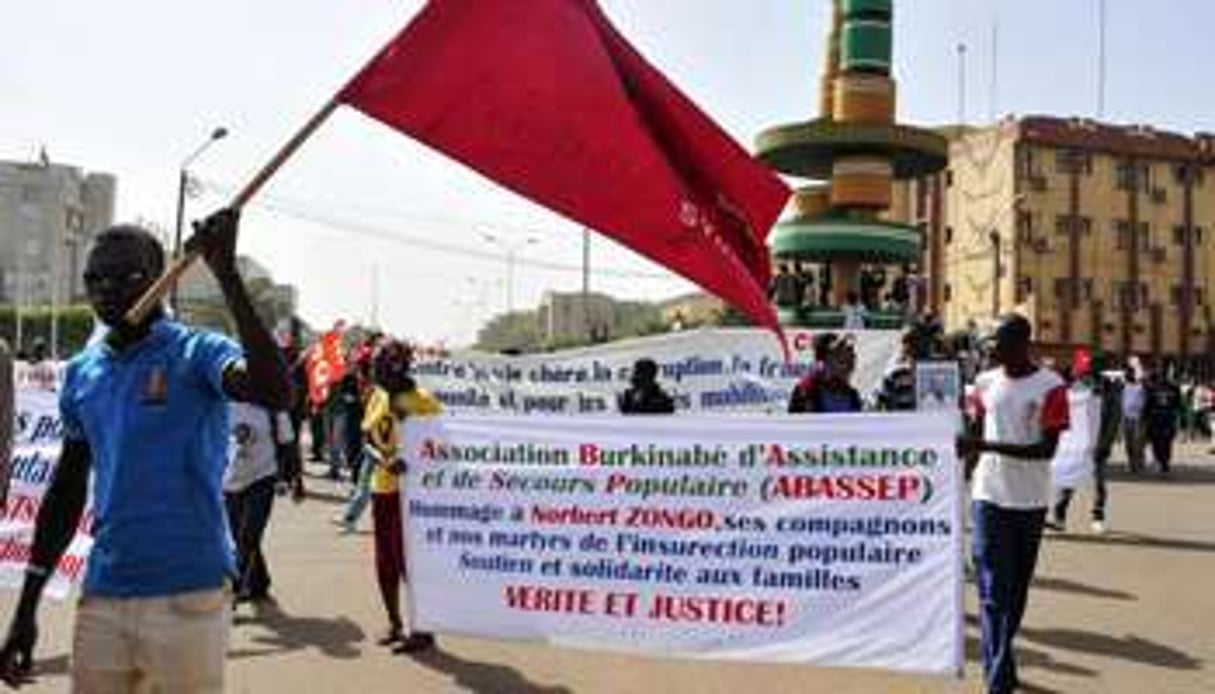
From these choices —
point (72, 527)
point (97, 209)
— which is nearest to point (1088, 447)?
point (72, 527)

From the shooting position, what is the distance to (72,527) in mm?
4879

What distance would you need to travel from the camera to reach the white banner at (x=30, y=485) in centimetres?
907

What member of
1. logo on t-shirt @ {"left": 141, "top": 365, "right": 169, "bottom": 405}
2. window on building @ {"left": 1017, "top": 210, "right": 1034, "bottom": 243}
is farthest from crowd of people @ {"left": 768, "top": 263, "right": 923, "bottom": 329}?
window on building @ {"left": 1017, "top": 210, "right": 1034, "bottom": 243}

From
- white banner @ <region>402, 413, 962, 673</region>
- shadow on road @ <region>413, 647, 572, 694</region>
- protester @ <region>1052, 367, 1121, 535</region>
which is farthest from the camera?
protester @ <region>1052, 367, 1121, 535</region>

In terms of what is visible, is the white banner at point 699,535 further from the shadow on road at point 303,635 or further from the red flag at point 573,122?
the red flag at point 573,122

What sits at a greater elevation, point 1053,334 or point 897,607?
point 1053,334

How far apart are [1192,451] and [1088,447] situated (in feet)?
Answer: 81.6

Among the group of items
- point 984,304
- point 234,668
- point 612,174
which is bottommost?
point 234,668

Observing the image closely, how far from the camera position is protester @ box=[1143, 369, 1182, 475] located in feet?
90.4

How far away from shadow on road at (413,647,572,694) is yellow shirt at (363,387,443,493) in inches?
38.3

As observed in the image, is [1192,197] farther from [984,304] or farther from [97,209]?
[97,209]

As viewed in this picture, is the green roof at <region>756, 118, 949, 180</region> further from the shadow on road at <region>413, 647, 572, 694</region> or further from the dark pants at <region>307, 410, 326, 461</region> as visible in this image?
the shadow on road at <region>413, 647, 572, 694</region>

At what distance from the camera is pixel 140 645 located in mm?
4488

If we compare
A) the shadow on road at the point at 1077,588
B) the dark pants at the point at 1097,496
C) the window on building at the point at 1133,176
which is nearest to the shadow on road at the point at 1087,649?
the shadow on road at the point at 1077,588
